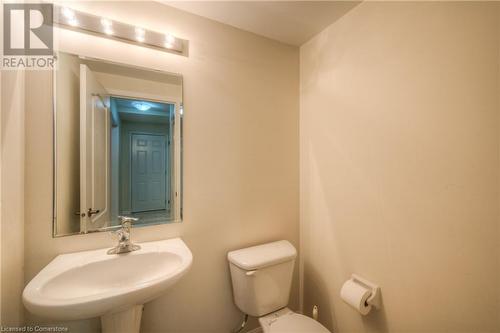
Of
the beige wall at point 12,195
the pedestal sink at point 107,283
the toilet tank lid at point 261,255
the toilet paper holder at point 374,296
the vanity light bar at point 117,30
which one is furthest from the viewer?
the toilet tank lid at point 261,255

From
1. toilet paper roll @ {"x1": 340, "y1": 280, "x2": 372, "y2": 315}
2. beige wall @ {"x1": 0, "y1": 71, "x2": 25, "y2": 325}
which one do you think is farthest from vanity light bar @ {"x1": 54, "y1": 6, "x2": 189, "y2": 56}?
toilet paper roll @ {"x1": 340, "y1": 280, "x2": 372, "y2": 315}

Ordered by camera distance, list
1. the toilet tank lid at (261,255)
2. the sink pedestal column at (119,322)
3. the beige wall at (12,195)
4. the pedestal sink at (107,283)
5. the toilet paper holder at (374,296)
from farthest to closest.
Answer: the toilet tank lid at (261,255) < the toilet paper holder at (374,296) < the sink pedestal column at (119,322) < the beige wall at (12,195) < the pedestal sink at (107,283)

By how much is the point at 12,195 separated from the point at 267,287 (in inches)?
53.1

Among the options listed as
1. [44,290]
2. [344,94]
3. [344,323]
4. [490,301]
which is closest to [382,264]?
[490,301]

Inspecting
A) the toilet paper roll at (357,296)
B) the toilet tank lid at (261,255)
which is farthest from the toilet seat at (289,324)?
the toilet tank lid at (261,255)

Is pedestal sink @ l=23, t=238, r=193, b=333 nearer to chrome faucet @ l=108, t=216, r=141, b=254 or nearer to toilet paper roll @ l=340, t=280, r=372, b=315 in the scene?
chrome faucet @ l=108, t=216, r=141, b=254

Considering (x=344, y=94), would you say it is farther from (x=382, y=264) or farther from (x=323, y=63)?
(x=382, y=264)

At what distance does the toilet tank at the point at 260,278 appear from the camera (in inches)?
51.3

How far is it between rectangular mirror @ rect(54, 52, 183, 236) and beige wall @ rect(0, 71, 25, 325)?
12 centimetres

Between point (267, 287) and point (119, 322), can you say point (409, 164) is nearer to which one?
point (267, 287)

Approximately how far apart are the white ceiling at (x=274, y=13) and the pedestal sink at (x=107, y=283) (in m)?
1.40

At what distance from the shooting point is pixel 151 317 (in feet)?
4.02

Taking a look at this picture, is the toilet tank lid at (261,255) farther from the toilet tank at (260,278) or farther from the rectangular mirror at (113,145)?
the rectangular mirror at (113,145)

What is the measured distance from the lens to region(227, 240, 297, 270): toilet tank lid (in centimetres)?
130
